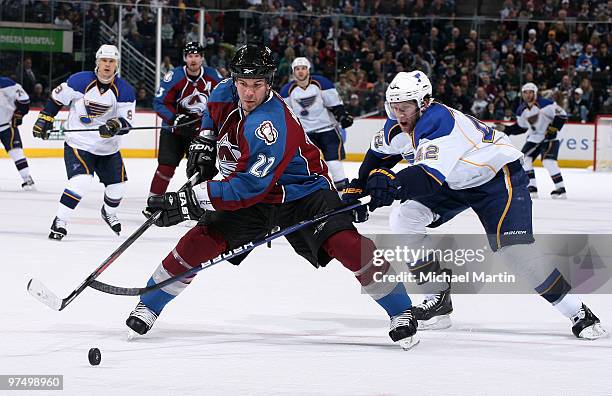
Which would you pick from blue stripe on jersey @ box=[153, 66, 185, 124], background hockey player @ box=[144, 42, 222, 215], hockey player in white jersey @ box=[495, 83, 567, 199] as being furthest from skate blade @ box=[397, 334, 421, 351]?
hockey player in white jersey @ box=[495, 83, 567, 199]

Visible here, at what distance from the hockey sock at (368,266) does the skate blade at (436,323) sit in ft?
1.42

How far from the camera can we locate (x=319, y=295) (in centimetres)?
521

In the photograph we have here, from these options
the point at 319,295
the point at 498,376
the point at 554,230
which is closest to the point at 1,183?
the point at 554,230

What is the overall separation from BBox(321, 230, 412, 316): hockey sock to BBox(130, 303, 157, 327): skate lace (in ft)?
2.16

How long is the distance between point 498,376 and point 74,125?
4.16 m

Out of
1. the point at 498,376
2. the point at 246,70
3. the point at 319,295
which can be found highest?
the point at 246,70

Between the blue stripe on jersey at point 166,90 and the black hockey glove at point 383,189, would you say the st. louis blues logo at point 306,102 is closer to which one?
the blue stripe on jersey at point 166,90

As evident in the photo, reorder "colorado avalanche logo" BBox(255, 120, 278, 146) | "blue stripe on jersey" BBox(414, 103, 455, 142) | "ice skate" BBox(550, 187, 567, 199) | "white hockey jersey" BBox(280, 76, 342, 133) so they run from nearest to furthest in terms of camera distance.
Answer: "colorado avalanche logo" BBox(255, 120, 278, 146) < "blue stripe on jersey" BBox(414, 103, 455, 142) < "white hockey jersey" BBox(280, 76, 342, 133) < "ice skate" BBox(550, 187, 567, 199)

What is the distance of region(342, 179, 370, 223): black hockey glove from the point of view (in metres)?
4.06

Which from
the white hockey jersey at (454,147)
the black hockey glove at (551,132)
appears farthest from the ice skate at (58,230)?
the black hockey glove at (551,132)

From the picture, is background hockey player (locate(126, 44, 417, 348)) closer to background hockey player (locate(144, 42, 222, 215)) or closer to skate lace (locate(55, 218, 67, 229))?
skate lace (locate(55, 218, 67, 229))

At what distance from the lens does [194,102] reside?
26.1 feet

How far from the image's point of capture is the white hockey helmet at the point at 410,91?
402 cm

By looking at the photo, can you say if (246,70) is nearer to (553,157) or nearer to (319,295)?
(319,295)
